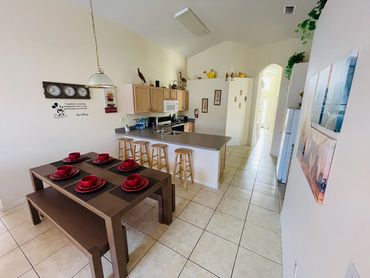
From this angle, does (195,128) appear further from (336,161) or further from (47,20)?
(336,161)

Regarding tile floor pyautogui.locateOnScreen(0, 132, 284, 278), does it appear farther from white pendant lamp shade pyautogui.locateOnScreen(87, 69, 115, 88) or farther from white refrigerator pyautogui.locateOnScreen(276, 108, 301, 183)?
white pendant lamp shade pyautogui.locateOnScreen(87, 69, 115, 88)

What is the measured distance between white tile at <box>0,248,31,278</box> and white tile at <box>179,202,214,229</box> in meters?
1.71

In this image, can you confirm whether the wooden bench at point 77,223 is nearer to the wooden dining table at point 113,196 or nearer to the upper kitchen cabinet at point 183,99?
the wooden dining table at point 113,196

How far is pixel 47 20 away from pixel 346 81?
3768mm

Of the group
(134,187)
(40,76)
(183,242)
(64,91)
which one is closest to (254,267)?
(183,242)

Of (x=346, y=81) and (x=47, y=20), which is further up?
(x=47, y=20)

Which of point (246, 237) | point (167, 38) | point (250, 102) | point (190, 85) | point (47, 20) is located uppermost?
point (167, 38)

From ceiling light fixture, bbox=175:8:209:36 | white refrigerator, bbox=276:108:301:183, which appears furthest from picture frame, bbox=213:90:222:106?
white refrigerator, bbox=276:108:301:183

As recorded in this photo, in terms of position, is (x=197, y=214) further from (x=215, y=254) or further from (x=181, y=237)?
(x=215, y=254)

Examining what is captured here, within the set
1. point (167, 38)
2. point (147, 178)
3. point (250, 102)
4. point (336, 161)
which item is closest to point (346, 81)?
point (336, 161)

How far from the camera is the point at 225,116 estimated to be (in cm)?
518

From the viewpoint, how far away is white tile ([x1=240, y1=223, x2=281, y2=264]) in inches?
67.7

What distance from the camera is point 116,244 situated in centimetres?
134

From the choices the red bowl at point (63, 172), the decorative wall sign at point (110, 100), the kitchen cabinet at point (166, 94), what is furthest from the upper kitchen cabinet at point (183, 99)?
the red bowl at point (63, 172)
